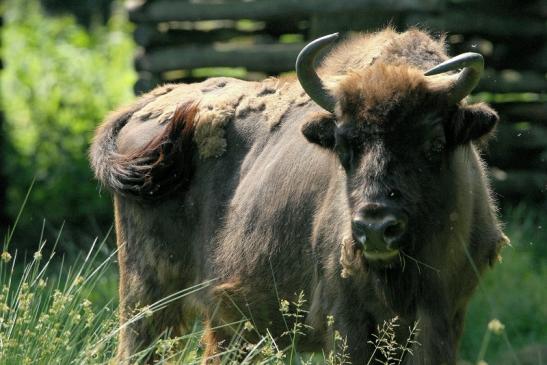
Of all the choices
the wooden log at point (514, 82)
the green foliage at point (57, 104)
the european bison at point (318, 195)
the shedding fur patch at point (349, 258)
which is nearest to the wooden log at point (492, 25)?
the wooden log at point (514, 82)

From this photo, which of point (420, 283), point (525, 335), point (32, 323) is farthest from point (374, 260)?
point (525, 335)

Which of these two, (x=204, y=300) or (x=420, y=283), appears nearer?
(x=420, y=283)

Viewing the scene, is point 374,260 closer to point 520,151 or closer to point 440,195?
point 440,195

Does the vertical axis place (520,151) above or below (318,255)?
below

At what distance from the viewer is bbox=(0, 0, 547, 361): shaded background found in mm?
9680

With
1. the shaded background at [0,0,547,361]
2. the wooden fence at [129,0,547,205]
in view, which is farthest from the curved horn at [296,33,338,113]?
the wooden fence at [129,0,547,205]

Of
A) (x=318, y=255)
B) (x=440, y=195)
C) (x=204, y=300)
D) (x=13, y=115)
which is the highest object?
(x=440, y=195)

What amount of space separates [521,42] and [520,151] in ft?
3.71

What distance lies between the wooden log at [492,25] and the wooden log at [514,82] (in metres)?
0.40

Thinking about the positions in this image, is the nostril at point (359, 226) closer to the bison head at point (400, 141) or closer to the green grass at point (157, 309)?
the bison head at point (400, 141)

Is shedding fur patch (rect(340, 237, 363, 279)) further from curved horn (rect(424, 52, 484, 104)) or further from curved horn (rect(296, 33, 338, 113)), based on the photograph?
curved horn (rect(424, 52, 484, 104))

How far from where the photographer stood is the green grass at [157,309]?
4758 millimetres

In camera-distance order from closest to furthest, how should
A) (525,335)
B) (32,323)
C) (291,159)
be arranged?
(32,323), (291,159), (525,335)

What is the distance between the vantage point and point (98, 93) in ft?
49.6
